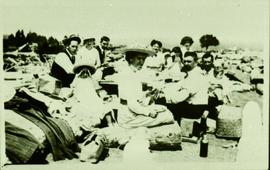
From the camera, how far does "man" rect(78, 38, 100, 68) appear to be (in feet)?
12.9

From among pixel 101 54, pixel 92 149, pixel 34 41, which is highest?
pixel 34 41

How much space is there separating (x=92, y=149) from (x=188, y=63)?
1197mm

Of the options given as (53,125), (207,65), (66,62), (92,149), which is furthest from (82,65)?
(207,65)

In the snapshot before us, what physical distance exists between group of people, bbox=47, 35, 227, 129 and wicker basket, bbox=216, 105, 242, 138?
94 millimetres

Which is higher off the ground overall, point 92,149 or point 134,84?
point 134,84

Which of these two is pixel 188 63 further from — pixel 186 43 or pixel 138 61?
pixel 138 61

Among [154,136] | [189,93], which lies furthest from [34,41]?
[189,93]

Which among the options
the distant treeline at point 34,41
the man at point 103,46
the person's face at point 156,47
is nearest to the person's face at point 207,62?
the person's face at point 156,47

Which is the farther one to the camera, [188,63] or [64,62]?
[188,63]

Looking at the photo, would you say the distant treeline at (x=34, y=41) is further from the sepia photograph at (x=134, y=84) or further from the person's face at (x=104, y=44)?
the person's face at (x=104, y=44)

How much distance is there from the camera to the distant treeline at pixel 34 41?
388 centimetres

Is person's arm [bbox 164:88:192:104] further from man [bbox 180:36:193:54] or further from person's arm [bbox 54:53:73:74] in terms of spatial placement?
person's arm [bbox 54:53:73:74]

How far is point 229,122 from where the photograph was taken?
402cm

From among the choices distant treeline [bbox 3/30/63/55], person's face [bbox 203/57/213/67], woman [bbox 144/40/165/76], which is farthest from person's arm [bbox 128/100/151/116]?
distant treeline [bbox 3/30/63/55]
